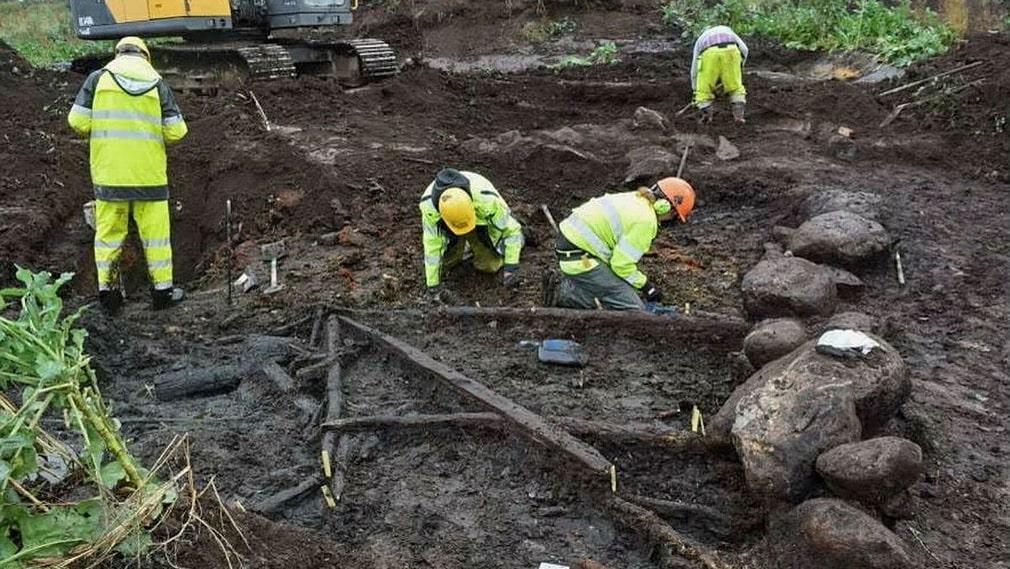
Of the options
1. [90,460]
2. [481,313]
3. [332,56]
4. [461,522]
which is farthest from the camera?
[332,56]

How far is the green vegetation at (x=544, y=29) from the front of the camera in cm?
1908

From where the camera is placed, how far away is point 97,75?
6855mm

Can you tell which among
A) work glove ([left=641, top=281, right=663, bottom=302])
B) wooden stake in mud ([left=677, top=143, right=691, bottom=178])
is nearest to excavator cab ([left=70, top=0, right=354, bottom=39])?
wooden stake in mud ([left=677, top=143, right=691, bottom=178])

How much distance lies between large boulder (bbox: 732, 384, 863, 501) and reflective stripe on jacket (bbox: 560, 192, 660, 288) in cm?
256

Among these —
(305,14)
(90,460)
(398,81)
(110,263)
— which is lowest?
(110,263)

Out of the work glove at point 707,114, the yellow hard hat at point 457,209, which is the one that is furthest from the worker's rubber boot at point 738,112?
the yellow hard hat at point 457,209

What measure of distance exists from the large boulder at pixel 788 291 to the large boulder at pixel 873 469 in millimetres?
1882

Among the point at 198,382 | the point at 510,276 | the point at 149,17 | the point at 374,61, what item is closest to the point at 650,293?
the point at 510,276

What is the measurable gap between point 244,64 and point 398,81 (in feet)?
7.61

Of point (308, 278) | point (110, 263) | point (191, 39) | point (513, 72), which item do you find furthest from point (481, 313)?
point (513, 72)

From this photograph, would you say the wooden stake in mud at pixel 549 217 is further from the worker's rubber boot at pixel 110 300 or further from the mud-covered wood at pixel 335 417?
the worker's rubber boot at pixel 110 300

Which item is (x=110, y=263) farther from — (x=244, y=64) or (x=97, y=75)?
(x=244, y=64)

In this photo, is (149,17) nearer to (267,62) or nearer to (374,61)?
(267,62)

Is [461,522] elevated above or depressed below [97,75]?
below
